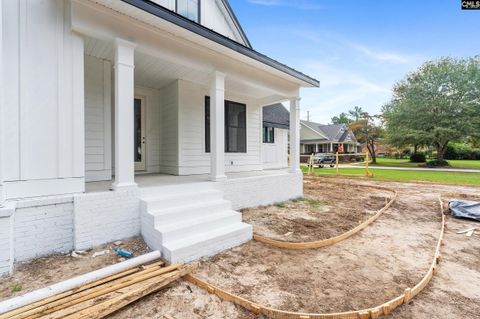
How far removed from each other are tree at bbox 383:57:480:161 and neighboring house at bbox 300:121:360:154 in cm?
845

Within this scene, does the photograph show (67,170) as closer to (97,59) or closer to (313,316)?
(97,59)

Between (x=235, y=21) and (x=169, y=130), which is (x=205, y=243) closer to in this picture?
(x=169, y=130)

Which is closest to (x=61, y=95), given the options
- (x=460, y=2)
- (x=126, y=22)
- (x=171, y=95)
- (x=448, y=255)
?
(x=126, y=22)

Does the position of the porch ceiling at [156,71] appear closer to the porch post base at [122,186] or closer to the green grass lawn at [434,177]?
the porch post base at [122,186]

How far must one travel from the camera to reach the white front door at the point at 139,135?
5.96m

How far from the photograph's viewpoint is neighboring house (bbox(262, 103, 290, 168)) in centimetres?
1030

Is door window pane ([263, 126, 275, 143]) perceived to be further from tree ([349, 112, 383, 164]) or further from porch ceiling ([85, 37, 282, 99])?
tree ([349, 112, 383, 164])

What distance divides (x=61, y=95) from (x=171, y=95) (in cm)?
313

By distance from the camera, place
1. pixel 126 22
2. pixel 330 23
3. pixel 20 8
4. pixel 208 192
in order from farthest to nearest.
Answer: pixel 330 23 → pixel 208 192 → pixel 126 22 → pixel 20 8

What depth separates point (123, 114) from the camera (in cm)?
345

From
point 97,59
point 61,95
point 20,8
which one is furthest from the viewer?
point 97,59

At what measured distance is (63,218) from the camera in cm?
309

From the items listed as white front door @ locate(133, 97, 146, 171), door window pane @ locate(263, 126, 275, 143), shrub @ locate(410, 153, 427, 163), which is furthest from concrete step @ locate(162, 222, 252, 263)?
shrub @ locate(410, 153, 427, 163)

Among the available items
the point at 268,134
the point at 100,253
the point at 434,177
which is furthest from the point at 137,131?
the point at 434,177
